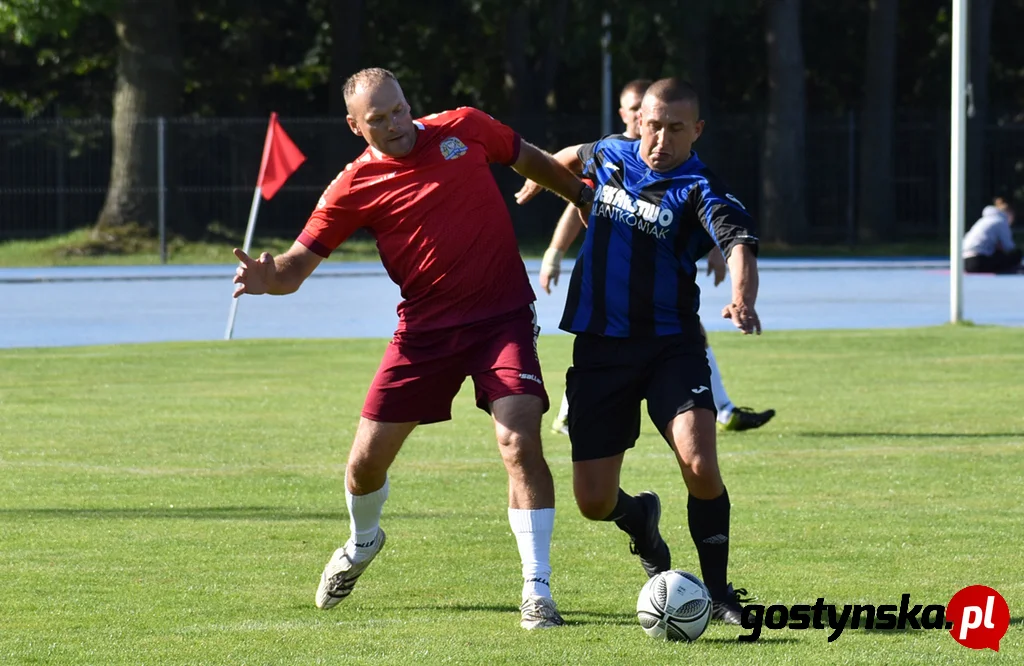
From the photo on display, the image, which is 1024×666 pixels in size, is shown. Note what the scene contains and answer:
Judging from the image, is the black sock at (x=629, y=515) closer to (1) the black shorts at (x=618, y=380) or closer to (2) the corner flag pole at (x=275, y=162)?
(1) the black shorts at (x=618, y=380)

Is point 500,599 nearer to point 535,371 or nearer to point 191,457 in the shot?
point 535,371

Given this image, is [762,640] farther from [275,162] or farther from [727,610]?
[275,162]

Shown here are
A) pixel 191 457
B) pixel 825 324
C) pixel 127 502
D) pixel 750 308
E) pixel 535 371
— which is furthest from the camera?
pixel 825 324

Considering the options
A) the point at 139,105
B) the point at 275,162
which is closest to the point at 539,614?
the point at 275,162

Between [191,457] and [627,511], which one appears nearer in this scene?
[627,511]

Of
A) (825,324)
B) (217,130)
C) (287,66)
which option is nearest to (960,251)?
(825,324)

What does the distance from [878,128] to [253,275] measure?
3197 centimetres

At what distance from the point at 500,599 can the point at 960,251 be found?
13604mm

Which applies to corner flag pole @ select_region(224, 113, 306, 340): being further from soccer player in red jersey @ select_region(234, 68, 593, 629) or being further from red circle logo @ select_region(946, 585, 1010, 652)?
red circle logo @ select_region(946, 585, 1010, 652)

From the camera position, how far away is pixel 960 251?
1906cm

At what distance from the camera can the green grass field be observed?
227 inches

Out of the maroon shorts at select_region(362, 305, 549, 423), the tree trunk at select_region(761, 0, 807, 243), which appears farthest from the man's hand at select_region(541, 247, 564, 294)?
the tree trunk at select_region(761, 0, 807, 243)

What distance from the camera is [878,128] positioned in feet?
121

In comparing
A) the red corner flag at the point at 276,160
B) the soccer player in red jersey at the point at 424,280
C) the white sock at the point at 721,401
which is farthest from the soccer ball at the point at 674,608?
the red corner flag at the point at 276,160
